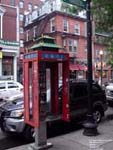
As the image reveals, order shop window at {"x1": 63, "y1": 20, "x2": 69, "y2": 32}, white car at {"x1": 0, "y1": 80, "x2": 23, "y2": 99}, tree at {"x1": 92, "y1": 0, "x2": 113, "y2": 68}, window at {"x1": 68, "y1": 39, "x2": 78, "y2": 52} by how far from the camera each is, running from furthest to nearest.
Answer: window at {"x1": 68, "y1": 39, "x2": 78, "y2": 52}, shop window at {"x1": 63, "y1": 20, "x2": 69, "y2": 32}, white car at {"x1": 0, "y1": 80, "x2": 23, "y2": 99}, tree at {"x1": 92, "y1": 0, "x2": 113, "y2": 68}

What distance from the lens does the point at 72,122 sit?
10.7 meters

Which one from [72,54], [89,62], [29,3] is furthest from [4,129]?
[29,3]

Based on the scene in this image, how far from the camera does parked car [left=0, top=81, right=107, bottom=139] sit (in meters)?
8.68

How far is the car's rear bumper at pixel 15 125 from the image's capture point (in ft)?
28.2

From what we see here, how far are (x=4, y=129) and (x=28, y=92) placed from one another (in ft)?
7.91

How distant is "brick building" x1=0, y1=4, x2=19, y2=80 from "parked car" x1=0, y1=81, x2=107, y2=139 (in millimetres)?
19201

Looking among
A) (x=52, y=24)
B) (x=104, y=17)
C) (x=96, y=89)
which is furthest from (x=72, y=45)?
(x=104, y=17)

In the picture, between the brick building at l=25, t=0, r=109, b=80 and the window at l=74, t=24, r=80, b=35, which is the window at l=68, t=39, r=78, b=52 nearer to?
the brick building at l=25, t=0, r=109, b=80

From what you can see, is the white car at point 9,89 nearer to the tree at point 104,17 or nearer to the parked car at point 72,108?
the parked car at point 72,108

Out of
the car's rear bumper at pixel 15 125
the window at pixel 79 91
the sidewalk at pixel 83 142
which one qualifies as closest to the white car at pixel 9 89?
the window at pixel 79 91

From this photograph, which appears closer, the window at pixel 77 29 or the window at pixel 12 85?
the window at pixel 12 85

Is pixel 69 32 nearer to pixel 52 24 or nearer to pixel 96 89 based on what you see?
pixel 52 24

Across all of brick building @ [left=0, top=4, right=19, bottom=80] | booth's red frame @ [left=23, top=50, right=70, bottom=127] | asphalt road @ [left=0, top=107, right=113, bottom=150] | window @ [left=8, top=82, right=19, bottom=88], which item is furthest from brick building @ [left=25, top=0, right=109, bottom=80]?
booth's red frame @ [left=23, top=50, right=70, bottom=127]

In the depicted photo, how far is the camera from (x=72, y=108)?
401 inches
